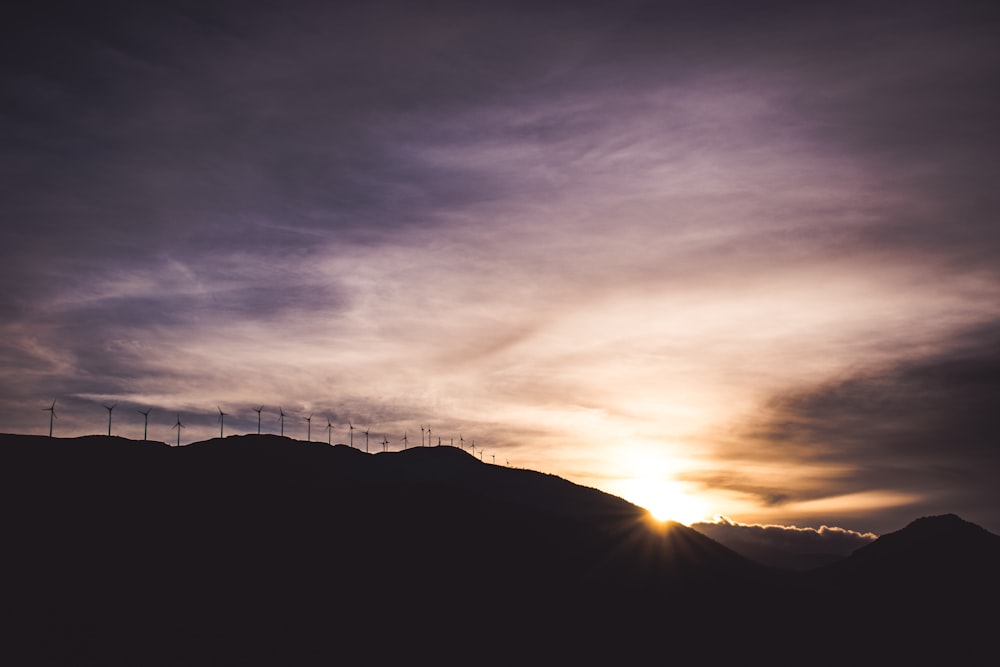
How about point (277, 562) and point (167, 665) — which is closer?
point (167, 665)

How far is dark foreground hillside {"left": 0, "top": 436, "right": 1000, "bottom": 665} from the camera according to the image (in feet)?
400

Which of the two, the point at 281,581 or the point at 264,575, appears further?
the point at 264,575

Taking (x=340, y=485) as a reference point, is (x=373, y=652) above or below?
below

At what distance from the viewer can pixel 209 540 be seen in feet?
494

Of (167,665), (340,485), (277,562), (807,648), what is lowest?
(807,648)

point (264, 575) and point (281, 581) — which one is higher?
point (264, 575)

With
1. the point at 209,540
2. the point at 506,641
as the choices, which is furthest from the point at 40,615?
the point at 506,641

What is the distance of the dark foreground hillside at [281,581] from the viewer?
122m

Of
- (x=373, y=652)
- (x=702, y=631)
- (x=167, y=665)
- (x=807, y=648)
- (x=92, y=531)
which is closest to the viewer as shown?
(x=167, y=665)

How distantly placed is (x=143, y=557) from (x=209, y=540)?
538 inches

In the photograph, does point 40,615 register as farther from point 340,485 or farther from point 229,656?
point 340,485

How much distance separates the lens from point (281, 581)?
142875mm

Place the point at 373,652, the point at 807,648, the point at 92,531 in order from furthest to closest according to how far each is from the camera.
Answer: the point at 807,648
the point at 92,531
the point at 373,652

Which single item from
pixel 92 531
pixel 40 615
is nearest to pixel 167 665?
pixel 40 615
